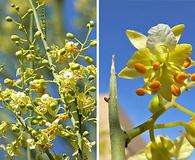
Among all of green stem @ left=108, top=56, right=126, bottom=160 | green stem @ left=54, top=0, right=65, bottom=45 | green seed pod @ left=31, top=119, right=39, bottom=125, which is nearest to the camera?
green stem @ left=108, top=56, right=126, bottom=160

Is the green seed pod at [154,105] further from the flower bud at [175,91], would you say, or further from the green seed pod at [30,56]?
the green seed pod at [30,56]

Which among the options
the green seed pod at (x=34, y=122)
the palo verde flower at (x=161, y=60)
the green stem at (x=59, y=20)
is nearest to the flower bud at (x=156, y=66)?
the palo verde flower at (x=161, y=60)

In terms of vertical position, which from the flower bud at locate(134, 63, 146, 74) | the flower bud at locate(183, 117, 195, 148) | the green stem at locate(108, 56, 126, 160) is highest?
the flower bud at locate(134, 63, 146, 74)

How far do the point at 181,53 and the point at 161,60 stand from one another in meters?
0.02

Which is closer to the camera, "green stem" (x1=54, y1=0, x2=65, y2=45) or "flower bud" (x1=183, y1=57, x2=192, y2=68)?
"flower bud" (x1=183, y1=57, x2=192, y2=68)

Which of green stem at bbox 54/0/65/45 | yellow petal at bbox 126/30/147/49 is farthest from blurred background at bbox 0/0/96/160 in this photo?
yellow petal at bbox 126/30/147/49

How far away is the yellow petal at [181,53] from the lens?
0.34 meters

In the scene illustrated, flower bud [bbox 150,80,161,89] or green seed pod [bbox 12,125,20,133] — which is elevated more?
flower bud [bbox 150,80,161,89]

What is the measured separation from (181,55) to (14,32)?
416 millimetres

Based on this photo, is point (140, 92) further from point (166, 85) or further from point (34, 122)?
point (34, 122)

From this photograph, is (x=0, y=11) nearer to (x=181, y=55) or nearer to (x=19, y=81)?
(x=19, y=81)

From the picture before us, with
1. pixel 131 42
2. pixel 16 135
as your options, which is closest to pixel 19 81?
pixel 16 135

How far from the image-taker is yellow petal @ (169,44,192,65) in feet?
1.12

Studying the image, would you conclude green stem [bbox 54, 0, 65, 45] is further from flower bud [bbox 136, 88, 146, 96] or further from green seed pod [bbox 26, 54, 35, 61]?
flower bud [bbox 136, 88, 146, 96]
